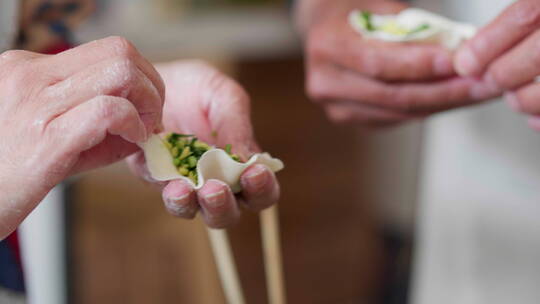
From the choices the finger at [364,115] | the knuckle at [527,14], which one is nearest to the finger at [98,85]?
the knuckle at [527,14]

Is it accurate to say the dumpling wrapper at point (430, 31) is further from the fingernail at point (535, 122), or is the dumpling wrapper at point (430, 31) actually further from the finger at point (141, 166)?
the finger at point (141, 166)

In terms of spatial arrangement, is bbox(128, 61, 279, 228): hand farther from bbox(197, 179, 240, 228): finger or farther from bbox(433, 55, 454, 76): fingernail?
bbox(433, 55, 454, 76): fingernail

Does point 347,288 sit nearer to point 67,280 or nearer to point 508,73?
point 67,280

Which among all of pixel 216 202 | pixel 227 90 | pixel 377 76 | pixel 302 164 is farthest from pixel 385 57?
pixel 302 164

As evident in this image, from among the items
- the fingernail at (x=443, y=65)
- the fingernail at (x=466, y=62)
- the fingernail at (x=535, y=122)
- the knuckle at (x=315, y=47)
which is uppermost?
the fingernail at (x=466, y=62)

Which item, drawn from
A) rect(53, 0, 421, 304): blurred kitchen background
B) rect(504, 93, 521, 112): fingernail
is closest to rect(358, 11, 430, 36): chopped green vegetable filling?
rect(504, 93, 521, 112): fingernail

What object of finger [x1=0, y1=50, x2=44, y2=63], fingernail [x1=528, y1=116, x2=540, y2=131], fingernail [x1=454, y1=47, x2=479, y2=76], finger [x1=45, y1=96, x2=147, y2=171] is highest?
finger [x1=0, y1=50, x2=44, y2=63]

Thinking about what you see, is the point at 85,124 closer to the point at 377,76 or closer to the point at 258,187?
the point at 258,187
